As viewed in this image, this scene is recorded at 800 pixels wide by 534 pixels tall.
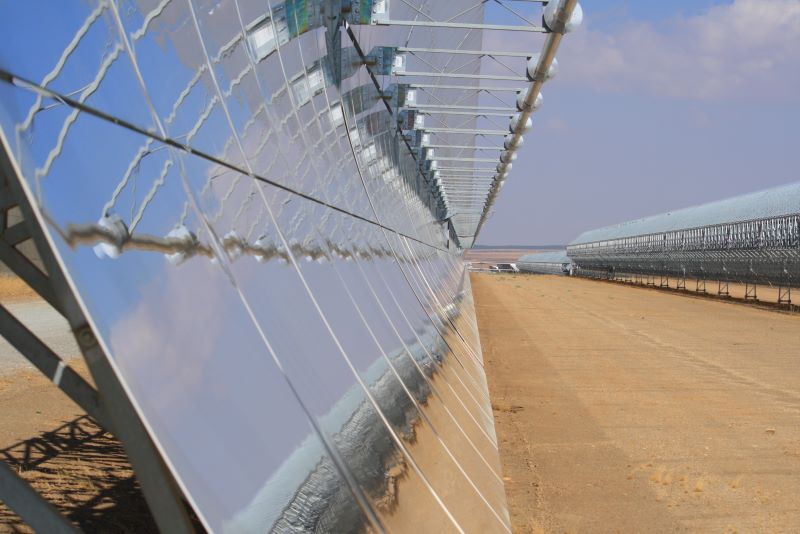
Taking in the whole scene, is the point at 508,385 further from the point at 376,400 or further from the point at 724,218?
the point at 724,218

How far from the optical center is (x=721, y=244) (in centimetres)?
4425

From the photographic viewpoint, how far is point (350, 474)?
276 centimetres

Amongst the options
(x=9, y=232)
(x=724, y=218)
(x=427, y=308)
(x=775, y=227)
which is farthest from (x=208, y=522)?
(x=724, y=218)

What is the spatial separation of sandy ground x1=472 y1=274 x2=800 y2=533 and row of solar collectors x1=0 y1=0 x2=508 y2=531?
2893 millimetres

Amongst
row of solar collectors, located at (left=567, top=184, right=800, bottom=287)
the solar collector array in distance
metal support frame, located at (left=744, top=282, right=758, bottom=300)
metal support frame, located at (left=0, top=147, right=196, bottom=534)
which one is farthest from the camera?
the solar collector array in distance

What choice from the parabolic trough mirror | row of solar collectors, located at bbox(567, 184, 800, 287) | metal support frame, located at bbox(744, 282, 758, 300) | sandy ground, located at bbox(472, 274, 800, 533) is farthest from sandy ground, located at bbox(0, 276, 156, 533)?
metal support frame, located at bbox(744, 282, 758, 300)

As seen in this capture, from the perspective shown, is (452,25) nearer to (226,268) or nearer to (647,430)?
(647,430)

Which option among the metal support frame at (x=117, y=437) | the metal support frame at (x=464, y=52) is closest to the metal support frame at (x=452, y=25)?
the metal support frame at (x=464, y=52)

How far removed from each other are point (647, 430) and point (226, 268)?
9004mm

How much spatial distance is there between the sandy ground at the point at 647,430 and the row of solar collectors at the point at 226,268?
9.49 ft

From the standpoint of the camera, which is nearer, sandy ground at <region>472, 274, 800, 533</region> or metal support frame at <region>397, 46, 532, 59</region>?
sandy ground at <region>472, 274, 800, 533</region>

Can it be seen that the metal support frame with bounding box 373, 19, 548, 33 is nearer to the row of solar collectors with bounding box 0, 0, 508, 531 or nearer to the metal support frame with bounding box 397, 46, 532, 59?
the metal support frame with bounding box 397, 46, 532, 59

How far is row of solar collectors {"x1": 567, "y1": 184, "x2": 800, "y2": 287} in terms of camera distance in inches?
1439

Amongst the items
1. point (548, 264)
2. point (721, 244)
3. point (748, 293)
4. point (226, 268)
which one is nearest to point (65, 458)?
point (226, 268)
